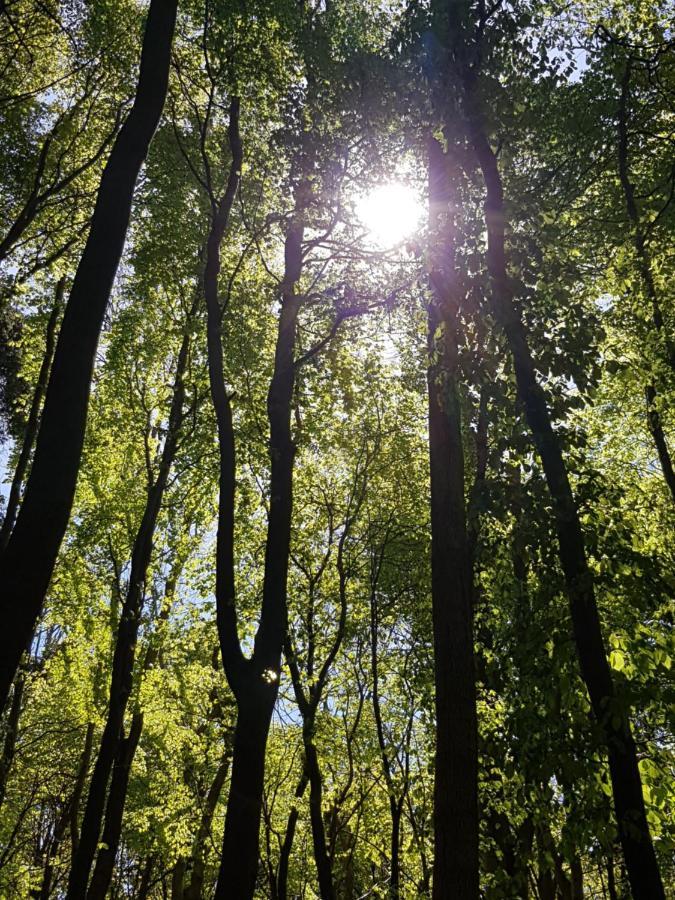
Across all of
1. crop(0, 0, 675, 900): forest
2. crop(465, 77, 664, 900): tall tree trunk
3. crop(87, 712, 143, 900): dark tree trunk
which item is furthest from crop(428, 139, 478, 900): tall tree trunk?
crop(87, 712, 143, 900): dark tree trunk

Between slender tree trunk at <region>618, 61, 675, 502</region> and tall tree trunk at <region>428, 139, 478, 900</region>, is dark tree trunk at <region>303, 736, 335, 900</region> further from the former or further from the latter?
slender tree trunk at <region>618, 61, 675, 502</region>

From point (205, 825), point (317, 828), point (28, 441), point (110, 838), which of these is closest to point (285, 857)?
point (317, 828)

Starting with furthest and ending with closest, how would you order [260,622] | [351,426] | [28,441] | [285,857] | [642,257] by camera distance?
[351,426] < [285,857] < [28,441] < [642,257] < [260,622]

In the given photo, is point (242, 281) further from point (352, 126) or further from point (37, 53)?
point (37, 53)

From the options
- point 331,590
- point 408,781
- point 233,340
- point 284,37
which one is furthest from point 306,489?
point 284,37

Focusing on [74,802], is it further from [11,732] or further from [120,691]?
[120,691]

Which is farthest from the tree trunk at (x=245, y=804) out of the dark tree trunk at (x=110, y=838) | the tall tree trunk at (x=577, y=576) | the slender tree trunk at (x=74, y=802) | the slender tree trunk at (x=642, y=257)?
A: the slender tree trunk at (x=74, y=802)

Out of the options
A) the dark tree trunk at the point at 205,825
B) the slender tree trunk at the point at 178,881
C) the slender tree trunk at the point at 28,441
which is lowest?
the slender tree trunk at the point at 178,881

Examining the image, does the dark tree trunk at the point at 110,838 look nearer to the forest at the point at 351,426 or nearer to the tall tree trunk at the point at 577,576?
the forest at the point at 351,426

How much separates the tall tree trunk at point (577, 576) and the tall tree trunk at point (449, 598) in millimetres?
630

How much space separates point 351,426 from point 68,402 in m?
10.1

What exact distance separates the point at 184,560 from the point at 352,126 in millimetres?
12475

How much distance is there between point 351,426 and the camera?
14.6 metres

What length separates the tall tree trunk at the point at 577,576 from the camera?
3.68 meters
